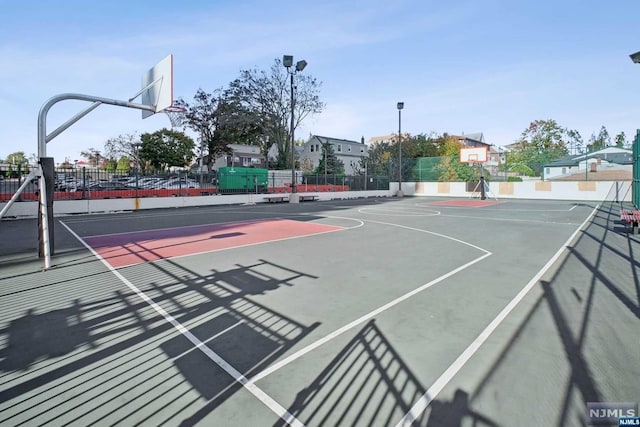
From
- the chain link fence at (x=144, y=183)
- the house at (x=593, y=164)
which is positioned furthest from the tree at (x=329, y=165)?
the house at (x=593, y=164)

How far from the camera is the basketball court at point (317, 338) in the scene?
2.80m

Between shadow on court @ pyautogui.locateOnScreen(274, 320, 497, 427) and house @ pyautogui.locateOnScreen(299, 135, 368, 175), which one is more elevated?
house @ pyautogui.locateOnScreen(299, 135, 368, 175)

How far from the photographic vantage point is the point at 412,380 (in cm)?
312

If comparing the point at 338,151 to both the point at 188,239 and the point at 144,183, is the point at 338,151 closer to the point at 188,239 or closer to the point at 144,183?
the point at 144,183

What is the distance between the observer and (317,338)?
3.97 m

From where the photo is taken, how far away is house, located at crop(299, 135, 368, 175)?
73.4 metres

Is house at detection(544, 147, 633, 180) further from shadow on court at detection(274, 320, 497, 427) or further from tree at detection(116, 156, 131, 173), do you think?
tree at detection(116, 156, 131, 173)

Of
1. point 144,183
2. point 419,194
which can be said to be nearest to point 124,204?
point 144,183

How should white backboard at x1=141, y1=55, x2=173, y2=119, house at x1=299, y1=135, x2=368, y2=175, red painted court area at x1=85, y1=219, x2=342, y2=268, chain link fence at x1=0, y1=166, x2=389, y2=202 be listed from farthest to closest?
1. house at x1=299, y1=135, x2=368, y2=175
2. chain link fence at x1=0, y1=166, x2=389, y2=202
3. white backboard at x1=141, y1=55, x2=173, y2=119
4. red painted court area at x1=85, y1=219, x2=342, y2=268

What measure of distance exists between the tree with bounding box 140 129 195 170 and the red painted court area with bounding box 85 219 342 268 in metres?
46.4

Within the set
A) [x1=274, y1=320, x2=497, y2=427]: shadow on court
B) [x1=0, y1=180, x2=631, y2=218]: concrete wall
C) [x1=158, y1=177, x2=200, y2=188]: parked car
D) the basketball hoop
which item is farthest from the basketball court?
[x1=158, y1=177, x2=200, y2=188]: parked car

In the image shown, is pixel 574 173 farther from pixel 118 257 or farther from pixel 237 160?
pixel 237 160

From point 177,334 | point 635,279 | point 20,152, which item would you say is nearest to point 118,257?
point 177,334

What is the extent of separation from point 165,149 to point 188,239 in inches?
1961
